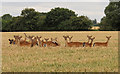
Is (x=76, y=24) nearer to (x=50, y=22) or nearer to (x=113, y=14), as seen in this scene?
(x=50, y=22)

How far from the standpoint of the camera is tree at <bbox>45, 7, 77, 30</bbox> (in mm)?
82562

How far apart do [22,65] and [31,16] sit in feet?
256

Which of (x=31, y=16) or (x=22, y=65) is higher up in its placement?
(x=31, y=16)

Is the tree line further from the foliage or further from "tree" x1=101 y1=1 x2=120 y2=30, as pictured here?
"tree" x1=101 y1=1 x2=120 y2=30

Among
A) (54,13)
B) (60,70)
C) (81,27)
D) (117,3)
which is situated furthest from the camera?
(54,13)

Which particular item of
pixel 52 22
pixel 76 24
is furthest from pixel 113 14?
pixel 52 22

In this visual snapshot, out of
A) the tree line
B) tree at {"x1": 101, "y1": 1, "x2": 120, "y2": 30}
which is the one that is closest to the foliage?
the tree line

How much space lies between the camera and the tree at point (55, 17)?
8256 cm

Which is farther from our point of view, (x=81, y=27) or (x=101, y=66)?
(x=81, y=27)

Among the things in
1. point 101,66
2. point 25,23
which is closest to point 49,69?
point 101,66

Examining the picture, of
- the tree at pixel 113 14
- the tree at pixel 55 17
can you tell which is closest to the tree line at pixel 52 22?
the tree at pixel 55 17

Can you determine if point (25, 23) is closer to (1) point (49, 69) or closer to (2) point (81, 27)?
(2) point (81, 27)

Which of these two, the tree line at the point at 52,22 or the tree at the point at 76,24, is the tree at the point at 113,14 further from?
the tree at the point at 76,24

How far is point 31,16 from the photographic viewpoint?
8575cm
